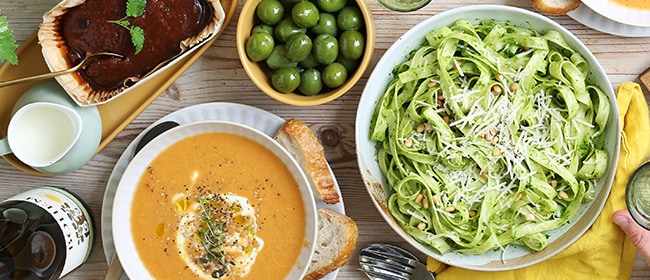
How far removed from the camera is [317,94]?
3.07 meters

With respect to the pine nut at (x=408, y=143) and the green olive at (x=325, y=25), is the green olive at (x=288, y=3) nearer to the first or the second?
the green olive at (x=325, y=25)

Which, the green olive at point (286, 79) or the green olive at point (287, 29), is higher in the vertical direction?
the green olive at point (287, 29)

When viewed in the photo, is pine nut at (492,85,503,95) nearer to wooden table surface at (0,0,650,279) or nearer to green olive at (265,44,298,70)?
→ wooden table surface at (0,0,650,279)

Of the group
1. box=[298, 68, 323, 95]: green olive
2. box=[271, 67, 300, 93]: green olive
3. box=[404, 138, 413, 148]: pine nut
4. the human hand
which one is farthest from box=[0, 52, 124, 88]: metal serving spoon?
the human hand

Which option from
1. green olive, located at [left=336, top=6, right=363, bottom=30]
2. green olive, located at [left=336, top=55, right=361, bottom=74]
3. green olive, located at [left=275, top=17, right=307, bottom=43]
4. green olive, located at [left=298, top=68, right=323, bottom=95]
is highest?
green olive, located at [left=336, top=6, right=363, bottom=30]

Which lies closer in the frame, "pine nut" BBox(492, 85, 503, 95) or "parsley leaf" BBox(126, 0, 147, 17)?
"parsley leaf" BBox(126, 0, 147, 17)

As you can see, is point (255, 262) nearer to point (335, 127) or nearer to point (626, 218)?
point (335, 127)

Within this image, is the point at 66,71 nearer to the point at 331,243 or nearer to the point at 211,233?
the point at 211,233

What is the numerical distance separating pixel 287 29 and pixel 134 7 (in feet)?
2.01

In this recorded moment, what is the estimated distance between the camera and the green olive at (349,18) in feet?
9.81

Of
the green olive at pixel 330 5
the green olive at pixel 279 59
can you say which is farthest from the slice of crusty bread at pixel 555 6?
the green olive at pixel 279 59

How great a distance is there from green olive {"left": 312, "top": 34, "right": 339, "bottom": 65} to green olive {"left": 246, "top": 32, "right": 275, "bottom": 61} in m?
0.18

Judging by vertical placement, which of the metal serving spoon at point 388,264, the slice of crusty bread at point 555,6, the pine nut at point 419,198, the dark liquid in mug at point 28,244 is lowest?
the metal serving spoon at point 388,264

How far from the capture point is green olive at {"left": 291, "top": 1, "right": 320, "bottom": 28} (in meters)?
2.92
